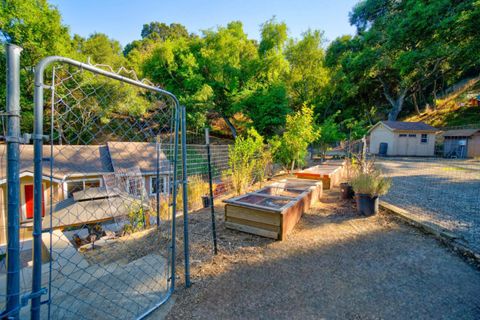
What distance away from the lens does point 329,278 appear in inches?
89.9

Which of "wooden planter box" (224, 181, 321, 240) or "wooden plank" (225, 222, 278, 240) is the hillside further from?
"wooden plank" (225, 222, 278, 240)

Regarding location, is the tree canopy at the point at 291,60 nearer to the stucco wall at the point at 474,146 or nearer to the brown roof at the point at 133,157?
the brown roof at the point at 133,157

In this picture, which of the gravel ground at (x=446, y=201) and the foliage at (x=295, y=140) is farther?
the foliage at (x=295, y=140)

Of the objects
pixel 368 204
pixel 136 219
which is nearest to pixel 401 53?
pixel 368 204

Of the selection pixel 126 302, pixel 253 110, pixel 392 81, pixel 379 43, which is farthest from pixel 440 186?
pixel 392 81

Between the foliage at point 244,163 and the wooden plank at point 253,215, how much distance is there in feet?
7.36

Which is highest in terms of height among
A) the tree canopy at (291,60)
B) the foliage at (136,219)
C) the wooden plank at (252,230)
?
the tree canopy at (291,60)

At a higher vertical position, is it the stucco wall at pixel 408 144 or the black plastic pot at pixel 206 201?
the stucco wall at pixel 408 144

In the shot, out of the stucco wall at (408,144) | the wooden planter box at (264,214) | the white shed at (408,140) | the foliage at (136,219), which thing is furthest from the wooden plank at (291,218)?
the stucco wall at (408,144)

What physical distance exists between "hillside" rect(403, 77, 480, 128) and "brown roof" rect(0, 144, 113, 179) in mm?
26168

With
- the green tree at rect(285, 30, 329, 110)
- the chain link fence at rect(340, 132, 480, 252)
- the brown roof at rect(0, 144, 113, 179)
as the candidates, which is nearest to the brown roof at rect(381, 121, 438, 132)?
the green tree at rect(285, 30, 329, 110)

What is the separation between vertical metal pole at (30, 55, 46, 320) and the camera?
104 centimetres

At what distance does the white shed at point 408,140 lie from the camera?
16453mm

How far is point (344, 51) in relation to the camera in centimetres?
2159
